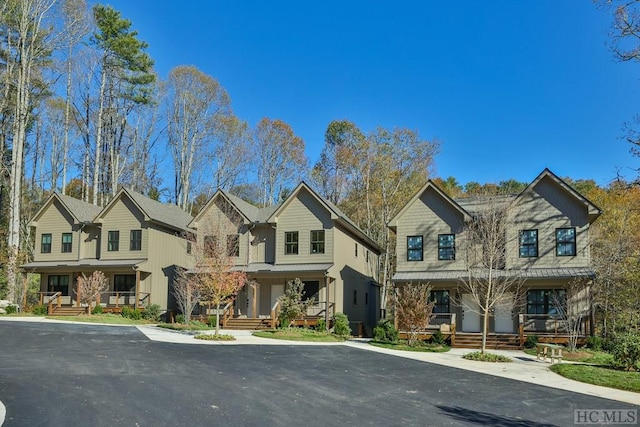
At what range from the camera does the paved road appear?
30.6ft

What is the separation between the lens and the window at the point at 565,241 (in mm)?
25281

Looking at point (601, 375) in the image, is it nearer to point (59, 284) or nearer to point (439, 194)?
point (439, 194)

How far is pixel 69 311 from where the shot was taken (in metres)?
30.9

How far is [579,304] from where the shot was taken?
24.1m

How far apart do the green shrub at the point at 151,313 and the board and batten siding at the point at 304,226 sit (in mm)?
7279

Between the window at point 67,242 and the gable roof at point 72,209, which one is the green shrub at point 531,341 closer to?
the gable roof at point 72,209

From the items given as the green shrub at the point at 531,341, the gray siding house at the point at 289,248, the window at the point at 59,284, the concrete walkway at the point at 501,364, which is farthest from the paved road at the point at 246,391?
the window at the point at 59,284

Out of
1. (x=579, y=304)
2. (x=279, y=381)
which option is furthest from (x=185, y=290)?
(x=579, y=304)

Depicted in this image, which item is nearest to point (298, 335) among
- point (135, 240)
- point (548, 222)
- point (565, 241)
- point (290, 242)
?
point (290, 242)

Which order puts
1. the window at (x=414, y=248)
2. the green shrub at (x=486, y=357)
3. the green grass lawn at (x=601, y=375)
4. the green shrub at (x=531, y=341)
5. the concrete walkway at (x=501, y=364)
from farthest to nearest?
the window at (x=414, y=248) < the green shrub at (x=531, y=341) < the green shrub at (x=486, y=357) < the green grass lawn at (x=601, y=375) < the concrete walkway at (x=501, y=364)

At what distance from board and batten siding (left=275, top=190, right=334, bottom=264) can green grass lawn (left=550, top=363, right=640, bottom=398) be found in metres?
14.3

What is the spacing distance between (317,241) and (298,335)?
6.88m

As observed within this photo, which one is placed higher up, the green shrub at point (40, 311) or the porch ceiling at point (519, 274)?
the porch ceiling at point (519, 274)

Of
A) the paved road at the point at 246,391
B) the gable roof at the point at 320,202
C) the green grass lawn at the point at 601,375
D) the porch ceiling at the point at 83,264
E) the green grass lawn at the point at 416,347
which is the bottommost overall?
the green grass lawn at the point at 416,347
